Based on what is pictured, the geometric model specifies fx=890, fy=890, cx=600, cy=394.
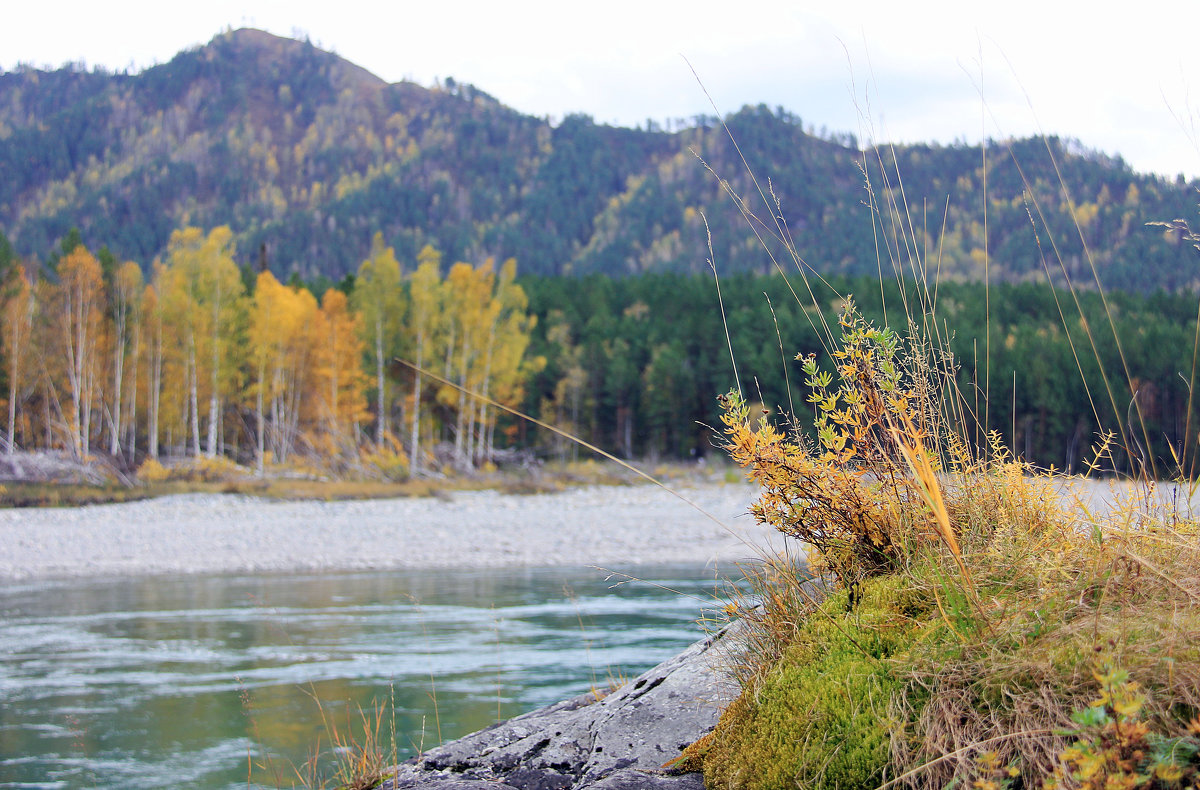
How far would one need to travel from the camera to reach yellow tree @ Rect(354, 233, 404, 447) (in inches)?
1486

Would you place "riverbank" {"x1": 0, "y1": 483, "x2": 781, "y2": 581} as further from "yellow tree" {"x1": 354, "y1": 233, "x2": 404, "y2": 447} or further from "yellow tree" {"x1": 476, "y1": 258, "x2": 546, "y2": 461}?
"yellow tree" {"x1": 354, "y1": 233, "x2": 404, "y2": 447}

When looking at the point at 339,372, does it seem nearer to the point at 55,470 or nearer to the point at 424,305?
the point at 424,305

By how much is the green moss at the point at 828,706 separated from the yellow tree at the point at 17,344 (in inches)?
1484

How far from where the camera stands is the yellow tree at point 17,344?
3391 centimetres

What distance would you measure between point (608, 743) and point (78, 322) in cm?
3810

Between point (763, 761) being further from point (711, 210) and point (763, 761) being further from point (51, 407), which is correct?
point (711, 210)

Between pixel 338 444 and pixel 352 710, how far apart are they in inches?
1230

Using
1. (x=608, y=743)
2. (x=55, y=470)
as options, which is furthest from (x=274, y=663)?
(x=55, y=470)

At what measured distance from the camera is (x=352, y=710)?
21.9 feet

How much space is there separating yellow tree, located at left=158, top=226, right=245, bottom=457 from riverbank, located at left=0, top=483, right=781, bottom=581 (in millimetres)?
10982

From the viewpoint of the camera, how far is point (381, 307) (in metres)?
38.0

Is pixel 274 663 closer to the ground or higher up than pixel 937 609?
closer to the ground

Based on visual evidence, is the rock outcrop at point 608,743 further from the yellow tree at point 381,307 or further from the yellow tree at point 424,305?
the yellow tree at point 381,307

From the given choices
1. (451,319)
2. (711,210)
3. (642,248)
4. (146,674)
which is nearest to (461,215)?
(642,248)
